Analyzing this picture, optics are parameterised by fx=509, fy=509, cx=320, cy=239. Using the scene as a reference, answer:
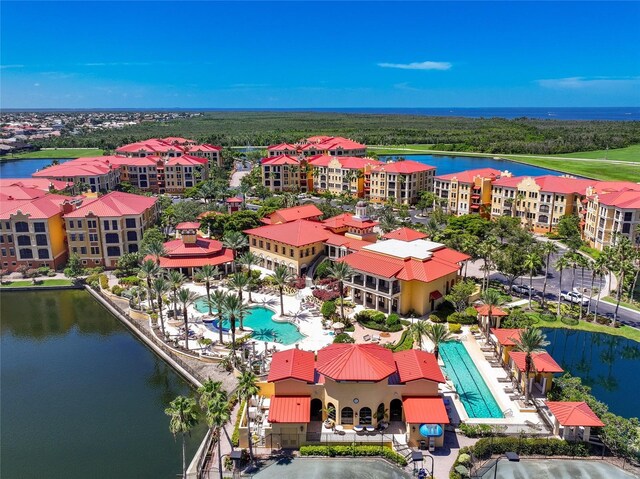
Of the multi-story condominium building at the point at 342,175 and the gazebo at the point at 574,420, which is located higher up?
the multi-story condominium building at the point at 342,175

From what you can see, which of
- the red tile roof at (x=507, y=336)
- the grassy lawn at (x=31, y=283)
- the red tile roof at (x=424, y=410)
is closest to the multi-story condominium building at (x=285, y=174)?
the grassy lawn at (x=31, y=283)

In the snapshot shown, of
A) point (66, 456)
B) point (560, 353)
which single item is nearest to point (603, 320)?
point (560, 353)

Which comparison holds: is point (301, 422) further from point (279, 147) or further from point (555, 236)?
point (279, 147)

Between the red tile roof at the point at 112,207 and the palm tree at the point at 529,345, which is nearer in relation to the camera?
the palm tree at the point at 529,345

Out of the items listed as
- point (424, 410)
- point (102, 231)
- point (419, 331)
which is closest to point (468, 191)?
point (419, 331)

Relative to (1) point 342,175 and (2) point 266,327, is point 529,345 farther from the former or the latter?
(1) point 342,175

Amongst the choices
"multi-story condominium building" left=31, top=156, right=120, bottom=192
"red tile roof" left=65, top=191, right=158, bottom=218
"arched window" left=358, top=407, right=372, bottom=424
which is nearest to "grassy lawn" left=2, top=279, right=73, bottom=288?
"red tile roof" left=65, top=191, right=158, bottom=218

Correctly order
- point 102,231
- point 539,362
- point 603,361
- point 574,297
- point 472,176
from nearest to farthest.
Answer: point 539,362, point 603,361, point 574,297, point 102,231, point 472,176

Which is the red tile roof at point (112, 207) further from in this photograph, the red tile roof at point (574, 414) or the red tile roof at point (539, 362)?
the red tile roof at point (574, 414)
